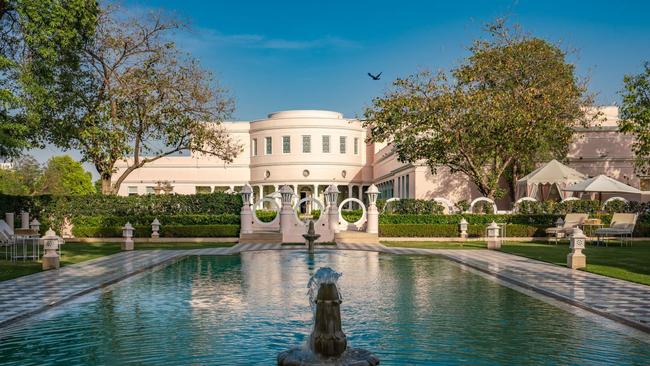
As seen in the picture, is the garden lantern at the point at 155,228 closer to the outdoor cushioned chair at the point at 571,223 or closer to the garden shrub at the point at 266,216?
the garden shrub at the point at 266,216

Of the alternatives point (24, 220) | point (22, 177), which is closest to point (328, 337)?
point (24, 220)

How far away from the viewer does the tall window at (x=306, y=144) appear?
64.1 metres

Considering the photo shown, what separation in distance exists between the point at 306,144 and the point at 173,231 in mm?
35706

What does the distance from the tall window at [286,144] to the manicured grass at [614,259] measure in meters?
42.7

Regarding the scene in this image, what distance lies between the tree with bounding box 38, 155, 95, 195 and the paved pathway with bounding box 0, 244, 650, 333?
6031cm

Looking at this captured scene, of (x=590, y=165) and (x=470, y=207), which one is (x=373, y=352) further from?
(x=590, y=165)

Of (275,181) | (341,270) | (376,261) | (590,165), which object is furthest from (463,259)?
(275,181)

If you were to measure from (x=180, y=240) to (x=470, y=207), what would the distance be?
13792mm

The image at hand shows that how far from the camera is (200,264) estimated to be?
58.9ft

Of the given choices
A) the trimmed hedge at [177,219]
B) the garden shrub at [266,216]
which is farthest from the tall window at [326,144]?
the trimmed hedge at [177,219]

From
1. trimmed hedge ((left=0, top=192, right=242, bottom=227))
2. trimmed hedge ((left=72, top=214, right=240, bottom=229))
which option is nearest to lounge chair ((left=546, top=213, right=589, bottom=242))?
trimmed hedge ((left=72, top=214, right=240, bottom=229))

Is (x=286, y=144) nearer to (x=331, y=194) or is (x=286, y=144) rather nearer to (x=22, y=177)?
(x=22, y=177)

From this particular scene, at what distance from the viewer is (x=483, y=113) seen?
107ft

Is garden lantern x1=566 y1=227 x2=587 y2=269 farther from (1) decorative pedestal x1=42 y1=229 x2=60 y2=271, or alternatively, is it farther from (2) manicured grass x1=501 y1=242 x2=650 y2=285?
(1) decorative pedestal x1=42 y1=229 x2=60 y2=271
